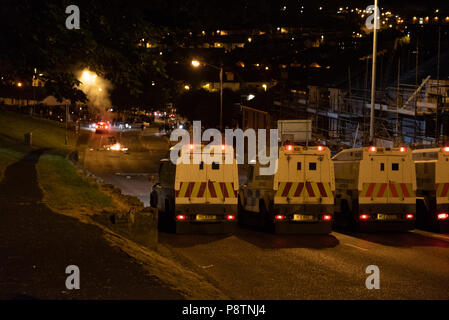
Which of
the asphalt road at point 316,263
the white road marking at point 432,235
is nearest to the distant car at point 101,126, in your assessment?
the asphalt road at point 316,263

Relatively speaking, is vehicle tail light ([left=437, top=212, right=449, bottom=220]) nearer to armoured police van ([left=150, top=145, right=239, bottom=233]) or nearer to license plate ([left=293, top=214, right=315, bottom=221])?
license plate ([left=293, top=214, right=315, bottom=221])

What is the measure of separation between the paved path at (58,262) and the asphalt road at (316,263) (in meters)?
Answer: 1.64

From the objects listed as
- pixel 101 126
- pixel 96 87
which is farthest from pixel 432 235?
pixel 101 126

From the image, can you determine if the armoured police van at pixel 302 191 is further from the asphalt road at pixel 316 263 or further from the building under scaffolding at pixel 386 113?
the building under scaffolding at pixel 386 113

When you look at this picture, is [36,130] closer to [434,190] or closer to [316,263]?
[434,190]

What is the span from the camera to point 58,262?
9.70 m

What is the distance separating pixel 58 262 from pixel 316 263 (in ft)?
18.2

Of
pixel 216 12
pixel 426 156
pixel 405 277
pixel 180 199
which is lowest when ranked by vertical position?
pixel 405 277

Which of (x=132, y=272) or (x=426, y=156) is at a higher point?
(x=426, y=156)

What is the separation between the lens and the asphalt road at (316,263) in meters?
10.1

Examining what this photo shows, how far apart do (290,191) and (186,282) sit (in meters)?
8.11

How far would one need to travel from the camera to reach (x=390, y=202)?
17.8 meters
